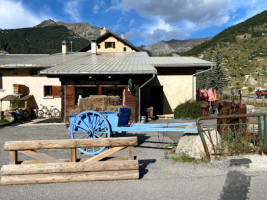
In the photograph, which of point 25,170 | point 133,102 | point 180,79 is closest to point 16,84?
point 133,102

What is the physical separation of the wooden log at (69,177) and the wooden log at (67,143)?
55cm

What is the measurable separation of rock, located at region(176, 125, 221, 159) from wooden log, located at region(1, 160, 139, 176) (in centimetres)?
198

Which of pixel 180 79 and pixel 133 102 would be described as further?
pixel 180 79

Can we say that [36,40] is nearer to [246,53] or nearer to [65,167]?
[246,53]

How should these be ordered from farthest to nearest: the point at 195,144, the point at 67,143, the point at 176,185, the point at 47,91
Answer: the point at 47,91
the point at 195,144
the point at 67,143
the point at 176,185

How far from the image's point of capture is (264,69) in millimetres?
63594

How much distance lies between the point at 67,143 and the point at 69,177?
0.67m

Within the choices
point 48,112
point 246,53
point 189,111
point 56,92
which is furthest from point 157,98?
point 246,53

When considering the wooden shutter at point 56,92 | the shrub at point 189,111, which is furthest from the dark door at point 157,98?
the wooden shutter at point 56,92

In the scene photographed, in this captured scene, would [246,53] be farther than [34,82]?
Yes

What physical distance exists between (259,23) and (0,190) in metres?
128

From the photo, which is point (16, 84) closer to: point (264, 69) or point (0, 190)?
point (0, 190)

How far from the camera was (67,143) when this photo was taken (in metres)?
4.48

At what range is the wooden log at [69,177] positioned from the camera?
425cm
